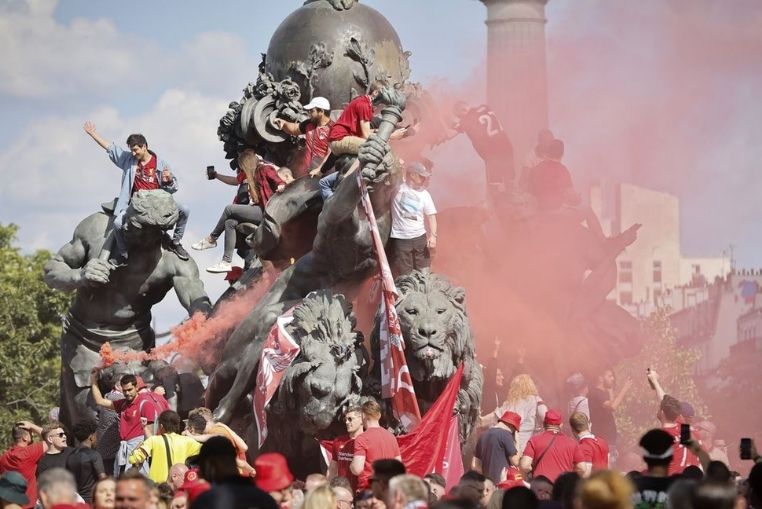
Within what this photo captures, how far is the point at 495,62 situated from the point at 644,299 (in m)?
72.0

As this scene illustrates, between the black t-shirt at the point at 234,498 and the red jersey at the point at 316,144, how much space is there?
37.7 ft

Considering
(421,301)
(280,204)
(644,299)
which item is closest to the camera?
(421,301)

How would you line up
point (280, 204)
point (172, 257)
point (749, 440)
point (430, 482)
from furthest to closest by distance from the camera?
point (172, 257)
point (280, 204)
point (430, 482)
point (749, 440)

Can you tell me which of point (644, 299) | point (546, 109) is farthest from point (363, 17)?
point (644, 299)

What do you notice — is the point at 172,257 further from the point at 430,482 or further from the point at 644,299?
the point at 644,299

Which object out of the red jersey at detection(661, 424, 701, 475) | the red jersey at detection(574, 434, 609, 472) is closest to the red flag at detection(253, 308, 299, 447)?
the red jersey at detection(574, 434, 609, 472)

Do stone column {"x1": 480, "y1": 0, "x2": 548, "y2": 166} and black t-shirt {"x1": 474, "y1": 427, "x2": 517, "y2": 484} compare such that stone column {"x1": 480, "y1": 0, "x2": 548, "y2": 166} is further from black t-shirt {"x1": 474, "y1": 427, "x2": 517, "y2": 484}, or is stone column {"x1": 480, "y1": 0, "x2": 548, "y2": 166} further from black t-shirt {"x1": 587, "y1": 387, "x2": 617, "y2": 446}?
black t-shirt {"x1": 474, "y1": 427, "x2": 517, "y2": 484}

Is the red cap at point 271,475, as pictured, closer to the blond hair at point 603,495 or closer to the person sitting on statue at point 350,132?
the blond hair at point 603,495

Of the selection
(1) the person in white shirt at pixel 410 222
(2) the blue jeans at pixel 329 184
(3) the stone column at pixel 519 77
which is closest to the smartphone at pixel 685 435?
(1) the person in white shirt at pixel 410 222

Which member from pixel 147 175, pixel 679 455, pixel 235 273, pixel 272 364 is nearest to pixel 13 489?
pixel 679 455

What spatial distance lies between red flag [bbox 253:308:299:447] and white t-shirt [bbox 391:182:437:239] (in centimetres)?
139

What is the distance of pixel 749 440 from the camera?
1364 cm

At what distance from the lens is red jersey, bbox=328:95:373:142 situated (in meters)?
20.9

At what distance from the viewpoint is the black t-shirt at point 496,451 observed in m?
18.8
